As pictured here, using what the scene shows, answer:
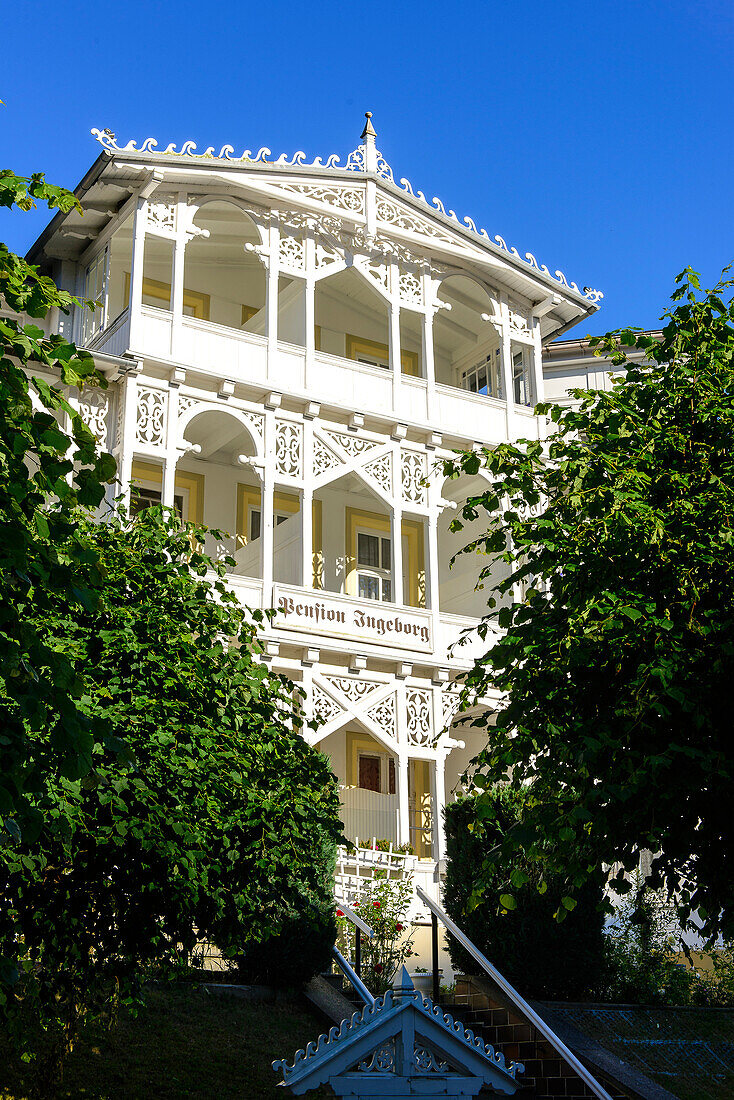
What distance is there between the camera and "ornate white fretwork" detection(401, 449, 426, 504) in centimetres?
2294

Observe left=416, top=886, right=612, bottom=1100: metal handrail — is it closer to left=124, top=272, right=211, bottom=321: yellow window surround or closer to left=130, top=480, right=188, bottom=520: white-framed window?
left=130, top=480, right=188, bottom=520: white-framed window

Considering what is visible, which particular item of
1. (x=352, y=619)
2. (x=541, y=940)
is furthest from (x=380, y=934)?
(x=352, y=619)

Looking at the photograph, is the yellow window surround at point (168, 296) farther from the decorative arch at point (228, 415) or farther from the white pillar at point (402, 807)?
the white pillar at point (402, 807)

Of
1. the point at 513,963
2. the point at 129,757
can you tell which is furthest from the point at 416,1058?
the point at 513,963

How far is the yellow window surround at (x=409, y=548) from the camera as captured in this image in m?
25.0

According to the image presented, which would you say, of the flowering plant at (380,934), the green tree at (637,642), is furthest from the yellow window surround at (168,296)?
the green tree at (637,642)

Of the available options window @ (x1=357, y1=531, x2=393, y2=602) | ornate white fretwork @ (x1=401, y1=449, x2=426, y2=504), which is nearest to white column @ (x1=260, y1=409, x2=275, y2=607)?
ornate white fretwork @ (x1=401, y1=449, x2=426, y2=504)

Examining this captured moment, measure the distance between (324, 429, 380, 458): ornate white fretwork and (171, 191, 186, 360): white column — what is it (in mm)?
3107

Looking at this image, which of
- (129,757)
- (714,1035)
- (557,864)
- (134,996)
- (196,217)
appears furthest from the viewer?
(196,217)

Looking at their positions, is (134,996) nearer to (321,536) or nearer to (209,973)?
(209,973)

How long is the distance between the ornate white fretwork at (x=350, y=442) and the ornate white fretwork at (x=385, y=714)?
4.42 meters

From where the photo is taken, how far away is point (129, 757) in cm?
588

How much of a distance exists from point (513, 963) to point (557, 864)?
5835 millimetres

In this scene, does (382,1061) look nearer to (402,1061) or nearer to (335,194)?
(402,1061)
